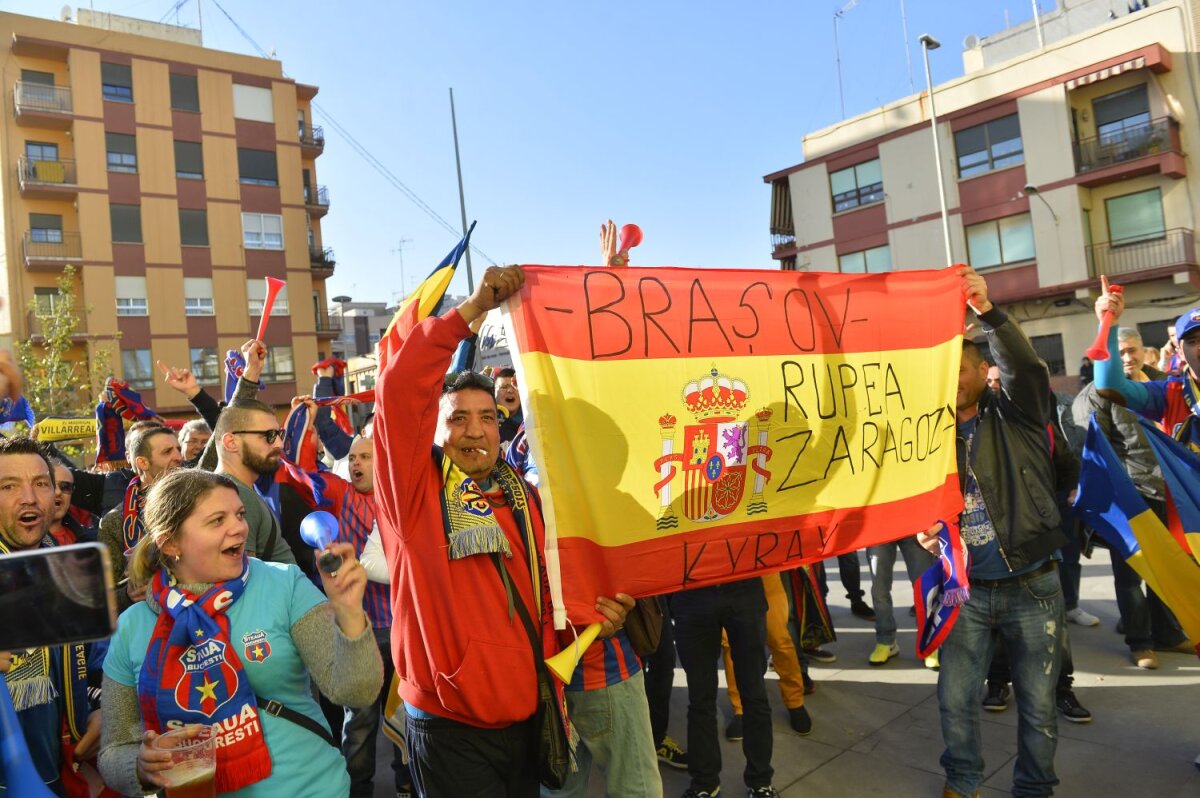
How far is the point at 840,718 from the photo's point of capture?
204 inches

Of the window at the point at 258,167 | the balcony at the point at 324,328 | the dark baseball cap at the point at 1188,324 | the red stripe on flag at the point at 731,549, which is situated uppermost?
the window at the point at 258,167

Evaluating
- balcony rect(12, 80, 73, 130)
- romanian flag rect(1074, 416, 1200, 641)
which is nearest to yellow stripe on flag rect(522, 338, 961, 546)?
romanian flag rect(1074, 416, 1200, 641)

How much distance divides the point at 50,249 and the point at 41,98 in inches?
226

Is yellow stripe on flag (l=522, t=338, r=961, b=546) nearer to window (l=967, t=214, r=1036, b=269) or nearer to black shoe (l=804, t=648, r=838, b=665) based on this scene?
black shoe (l=804, t=648, r=838, b=665)

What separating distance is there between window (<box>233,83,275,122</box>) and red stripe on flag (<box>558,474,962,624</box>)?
121 ft

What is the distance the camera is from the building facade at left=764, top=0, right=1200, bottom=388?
22953 millimetres

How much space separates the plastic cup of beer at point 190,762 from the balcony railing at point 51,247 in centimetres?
3477

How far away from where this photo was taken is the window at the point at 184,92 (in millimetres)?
32969

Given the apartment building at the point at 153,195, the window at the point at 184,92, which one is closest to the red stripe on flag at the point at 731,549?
the apartment building at the point at 153,195

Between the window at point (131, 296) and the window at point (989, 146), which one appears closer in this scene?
the window at point (989, 146)

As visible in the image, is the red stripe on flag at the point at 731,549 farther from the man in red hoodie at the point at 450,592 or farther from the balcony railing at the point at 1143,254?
the balcony railing at the point at 1143,254

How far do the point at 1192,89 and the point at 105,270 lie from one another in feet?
122

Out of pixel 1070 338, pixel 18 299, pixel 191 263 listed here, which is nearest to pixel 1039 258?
pixel 1070 338

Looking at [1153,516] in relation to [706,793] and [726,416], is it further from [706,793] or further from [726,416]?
[706,793]
